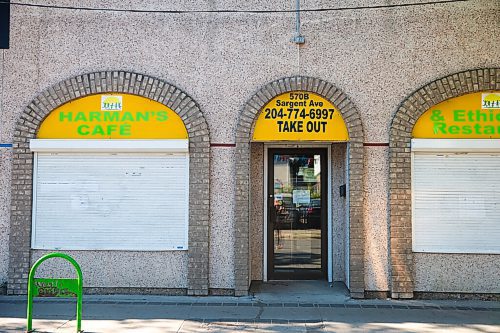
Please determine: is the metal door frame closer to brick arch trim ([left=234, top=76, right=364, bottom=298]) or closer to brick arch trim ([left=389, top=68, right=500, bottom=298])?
brick arch trim ([left=234, top=76, right=364, bottom=298])

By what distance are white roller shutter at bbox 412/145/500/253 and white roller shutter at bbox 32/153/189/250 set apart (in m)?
3.72

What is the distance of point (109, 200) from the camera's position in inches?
348

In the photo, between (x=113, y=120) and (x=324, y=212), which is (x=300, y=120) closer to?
(x=324, y=212)

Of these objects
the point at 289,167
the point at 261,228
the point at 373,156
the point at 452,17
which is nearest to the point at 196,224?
the point at 261,228

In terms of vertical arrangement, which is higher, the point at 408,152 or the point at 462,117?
the point at 462,117

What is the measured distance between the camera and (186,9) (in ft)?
28.9

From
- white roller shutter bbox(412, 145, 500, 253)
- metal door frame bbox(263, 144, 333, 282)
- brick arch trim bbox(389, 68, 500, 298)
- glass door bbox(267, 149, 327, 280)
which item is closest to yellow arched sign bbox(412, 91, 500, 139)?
brick arch trim bbox(389, 68, 500, 298)

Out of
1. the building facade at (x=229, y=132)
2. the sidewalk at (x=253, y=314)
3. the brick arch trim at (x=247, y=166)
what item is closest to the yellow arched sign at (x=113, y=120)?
the building facade at (x=229, y=132)

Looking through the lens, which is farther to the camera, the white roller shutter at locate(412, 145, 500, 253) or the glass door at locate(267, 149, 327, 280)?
the glass door at locate(267, 149, 327, 280)

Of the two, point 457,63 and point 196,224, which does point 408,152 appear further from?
point 196,224

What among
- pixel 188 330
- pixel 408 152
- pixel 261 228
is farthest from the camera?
pixel 261 228

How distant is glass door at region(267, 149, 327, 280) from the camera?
391 inches

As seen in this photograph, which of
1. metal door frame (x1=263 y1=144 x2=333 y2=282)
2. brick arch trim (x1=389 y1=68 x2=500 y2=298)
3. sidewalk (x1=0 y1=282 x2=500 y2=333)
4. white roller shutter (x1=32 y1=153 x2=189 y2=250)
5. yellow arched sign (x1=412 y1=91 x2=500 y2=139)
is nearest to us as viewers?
sidewalk (x1=0 y1=282 x2=500 y2=333)

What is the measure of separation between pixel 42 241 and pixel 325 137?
481 cm
